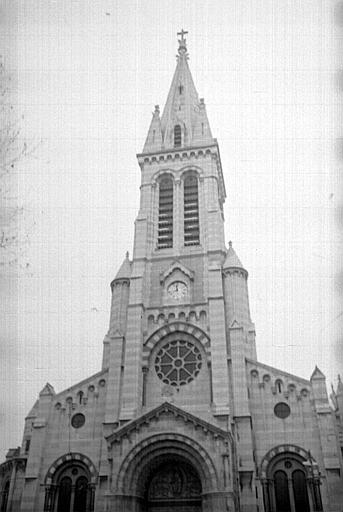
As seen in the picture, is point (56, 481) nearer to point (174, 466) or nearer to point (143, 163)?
point (174, 466)

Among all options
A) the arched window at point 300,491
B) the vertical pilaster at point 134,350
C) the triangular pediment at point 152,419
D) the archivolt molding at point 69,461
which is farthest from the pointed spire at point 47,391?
the arched window at point 300,491

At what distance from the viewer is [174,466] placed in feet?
85.9

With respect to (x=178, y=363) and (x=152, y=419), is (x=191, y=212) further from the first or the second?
(x=152, y=419)

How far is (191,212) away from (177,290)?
22.8 ft

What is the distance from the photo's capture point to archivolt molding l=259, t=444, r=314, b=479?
25.5m

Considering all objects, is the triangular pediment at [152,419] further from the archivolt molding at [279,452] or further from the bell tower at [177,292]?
the archivolt molding at [279,452]

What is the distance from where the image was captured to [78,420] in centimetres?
2898

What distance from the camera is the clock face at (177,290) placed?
32344 millimetres

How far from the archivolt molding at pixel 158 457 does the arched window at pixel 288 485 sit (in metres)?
3.87

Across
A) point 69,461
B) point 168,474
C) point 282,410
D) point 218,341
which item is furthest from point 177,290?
point 69,461

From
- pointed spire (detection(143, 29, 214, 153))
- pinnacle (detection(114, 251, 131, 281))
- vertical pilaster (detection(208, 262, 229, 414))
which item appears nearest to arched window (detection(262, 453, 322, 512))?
vertical pilaster (detection(208, 262, 229, 414))

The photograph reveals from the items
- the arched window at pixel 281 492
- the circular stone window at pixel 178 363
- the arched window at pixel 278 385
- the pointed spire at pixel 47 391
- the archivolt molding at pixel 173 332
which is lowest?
the arched window at pixel 281 492

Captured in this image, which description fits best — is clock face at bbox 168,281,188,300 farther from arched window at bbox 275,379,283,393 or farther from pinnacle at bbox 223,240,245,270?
arched window at bbox 275,379,283,393

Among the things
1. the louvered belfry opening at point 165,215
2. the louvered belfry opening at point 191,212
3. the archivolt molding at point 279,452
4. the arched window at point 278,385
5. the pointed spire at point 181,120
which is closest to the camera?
the archivolt molding at point 279,452
